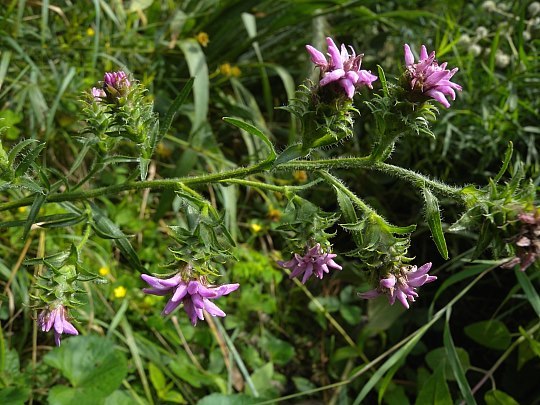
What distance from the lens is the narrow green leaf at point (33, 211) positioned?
132 centimetres

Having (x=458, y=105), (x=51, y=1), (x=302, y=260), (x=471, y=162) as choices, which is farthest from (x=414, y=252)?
(x=51, y=1)

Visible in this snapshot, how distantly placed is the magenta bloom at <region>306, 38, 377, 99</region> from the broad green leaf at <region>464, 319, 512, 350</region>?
4.38ft

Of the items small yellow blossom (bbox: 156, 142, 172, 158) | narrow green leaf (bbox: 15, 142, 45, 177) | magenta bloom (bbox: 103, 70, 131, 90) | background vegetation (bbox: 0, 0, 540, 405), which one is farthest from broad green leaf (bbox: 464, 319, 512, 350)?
narrow green leaf (bbox: 15, 142, 45, 177)

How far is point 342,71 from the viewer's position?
1233 mm

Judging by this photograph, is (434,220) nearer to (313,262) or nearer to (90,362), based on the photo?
(313,262)

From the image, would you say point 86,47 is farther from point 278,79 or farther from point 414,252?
point 414,252

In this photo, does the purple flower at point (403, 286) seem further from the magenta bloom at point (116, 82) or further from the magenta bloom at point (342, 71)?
the magenta bloom at point (116, 82)

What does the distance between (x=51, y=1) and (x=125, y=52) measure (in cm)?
41

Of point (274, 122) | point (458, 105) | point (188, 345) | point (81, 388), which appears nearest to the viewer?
point (81, 388)

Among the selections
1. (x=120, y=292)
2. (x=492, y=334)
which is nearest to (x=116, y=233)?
(x=120, y=292)

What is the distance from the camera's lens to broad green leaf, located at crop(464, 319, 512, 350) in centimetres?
220

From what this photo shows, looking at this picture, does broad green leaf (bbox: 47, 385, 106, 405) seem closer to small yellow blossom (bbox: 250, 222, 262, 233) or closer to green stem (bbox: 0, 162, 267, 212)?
green stem (bbox: 0, 162, 267, 212)

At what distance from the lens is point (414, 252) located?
2.77 meters

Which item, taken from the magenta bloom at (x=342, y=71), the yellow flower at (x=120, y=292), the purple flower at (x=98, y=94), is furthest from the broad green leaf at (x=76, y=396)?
the magenta bloom at (x=342, y=71)
